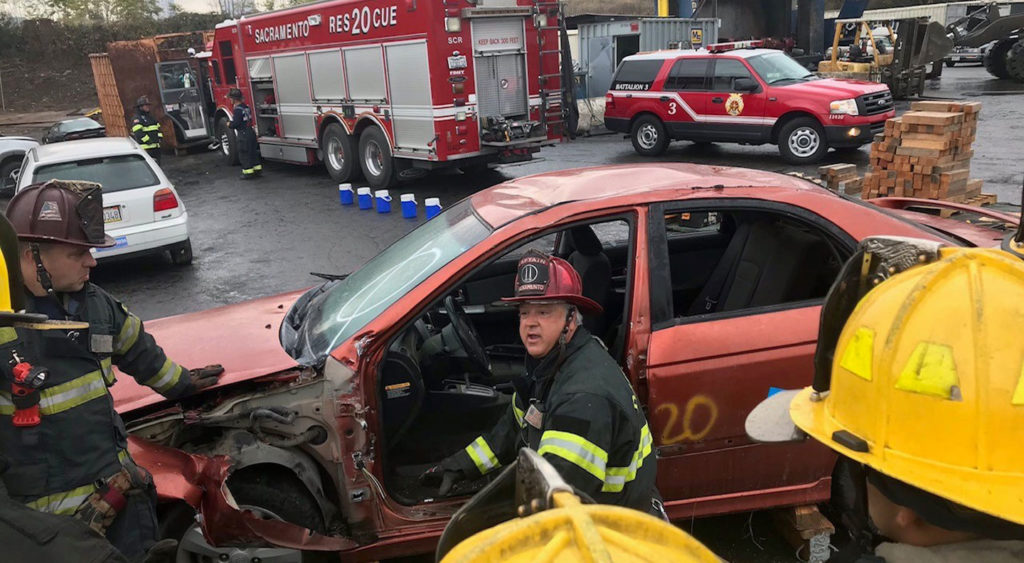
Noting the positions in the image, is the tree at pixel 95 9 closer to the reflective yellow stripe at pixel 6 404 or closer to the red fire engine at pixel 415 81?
the red fire engine at pixel 415 81

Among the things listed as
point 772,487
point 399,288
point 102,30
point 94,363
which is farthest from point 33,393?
point 102,30

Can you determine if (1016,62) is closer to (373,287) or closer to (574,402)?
(373,287)

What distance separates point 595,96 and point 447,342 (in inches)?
718

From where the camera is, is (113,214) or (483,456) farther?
(113,214)

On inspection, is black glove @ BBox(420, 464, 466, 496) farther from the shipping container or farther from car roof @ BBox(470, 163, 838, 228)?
the shipping container

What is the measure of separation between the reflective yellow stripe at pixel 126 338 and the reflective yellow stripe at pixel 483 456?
54.0 inches

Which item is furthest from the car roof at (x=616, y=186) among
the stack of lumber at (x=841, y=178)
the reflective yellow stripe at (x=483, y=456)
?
the stack of lumber at (x=841, y=178)

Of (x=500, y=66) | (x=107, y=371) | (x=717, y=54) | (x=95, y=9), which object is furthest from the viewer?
(x=95, y=9)

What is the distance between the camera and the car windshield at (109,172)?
7785 millimetres

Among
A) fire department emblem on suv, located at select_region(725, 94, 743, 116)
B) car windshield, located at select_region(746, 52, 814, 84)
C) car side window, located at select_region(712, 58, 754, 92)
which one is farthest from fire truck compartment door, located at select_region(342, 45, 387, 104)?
car windshield, located at select_region(746, 52, 814, 84)

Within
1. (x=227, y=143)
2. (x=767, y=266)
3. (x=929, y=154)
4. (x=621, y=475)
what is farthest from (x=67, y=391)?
(x=227, y=143)

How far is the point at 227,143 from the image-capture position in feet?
57.4

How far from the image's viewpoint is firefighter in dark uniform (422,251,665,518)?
2.18m

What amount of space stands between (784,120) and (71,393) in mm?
12251
